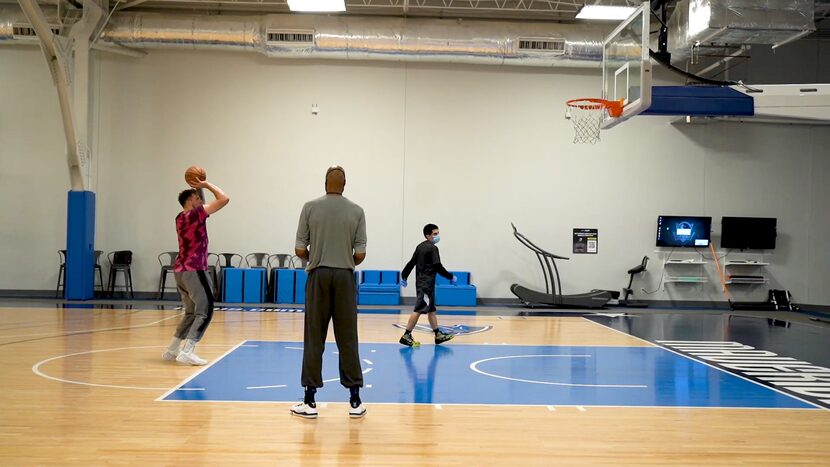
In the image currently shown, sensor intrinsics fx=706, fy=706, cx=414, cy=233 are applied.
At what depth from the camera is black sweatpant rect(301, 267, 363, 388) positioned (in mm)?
5590

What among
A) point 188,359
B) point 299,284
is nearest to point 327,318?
point 188,359

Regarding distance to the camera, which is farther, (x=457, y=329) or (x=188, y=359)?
(x=457, y=329)

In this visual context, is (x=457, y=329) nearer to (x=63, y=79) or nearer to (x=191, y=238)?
(x=191, y=238)

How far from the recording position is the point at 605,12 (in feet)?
49.0

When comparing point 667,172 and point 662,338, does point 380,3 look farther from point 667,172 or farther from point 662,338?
point 662,338

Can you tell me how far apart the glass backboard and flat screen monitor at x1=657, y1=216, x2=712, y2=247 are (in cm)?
684

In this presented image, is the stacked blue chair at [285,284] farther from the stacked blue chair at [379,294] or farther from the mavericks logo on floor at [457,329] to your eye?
the mavericks logo on floor at [457,329]

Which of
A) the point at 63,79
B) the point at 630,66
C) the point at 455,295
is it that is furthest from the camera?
the point at 455,295

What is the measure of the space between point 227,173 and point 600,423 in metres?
13.5

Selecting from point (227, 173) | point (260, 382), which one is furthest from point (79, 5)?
point (260, 382)

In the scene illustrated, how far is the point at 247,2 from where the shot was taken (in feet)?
55.3

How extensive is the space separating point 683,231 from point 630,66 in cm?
852

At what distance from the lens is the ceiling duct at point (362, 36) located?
1616 cm

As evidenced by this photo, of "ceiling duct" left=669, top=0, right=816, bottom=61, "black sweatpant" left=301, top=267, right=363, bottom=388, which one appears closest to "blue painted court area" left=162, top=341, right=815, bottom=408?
"black sweatpant" left=301, top=267, right=363, bottom=388
